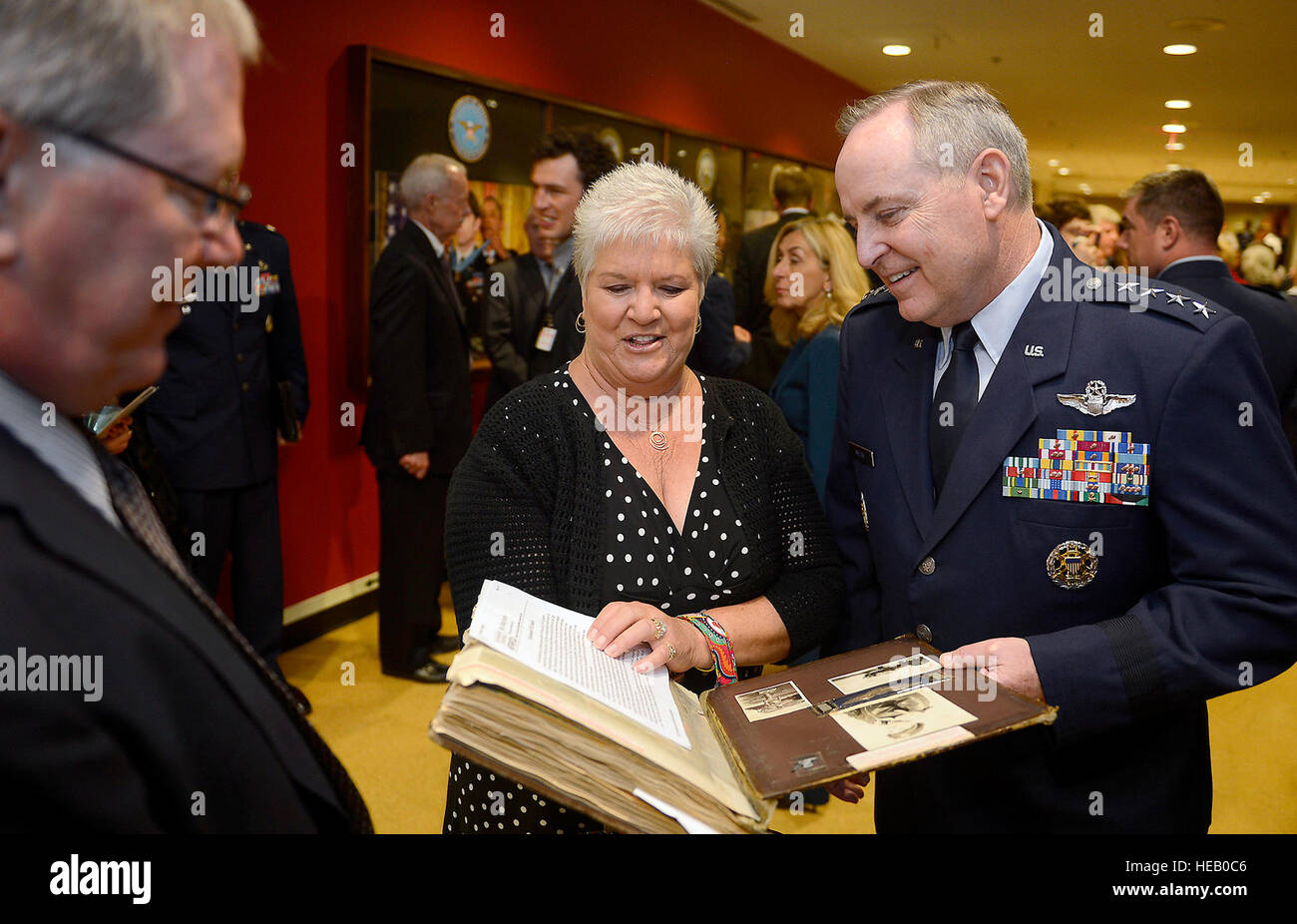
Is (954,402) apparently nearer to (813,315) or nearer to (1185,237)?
(813,315)

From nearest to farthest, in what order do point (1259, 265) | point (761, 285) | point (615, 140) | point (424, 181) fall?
point (424, 181), point (761, 285), point (615, 140), point (1259, 265)

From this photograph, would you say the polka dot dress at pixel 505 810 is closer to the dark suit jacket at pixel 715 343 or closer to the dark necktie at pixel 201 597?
the dark necktie at pixel 201 597

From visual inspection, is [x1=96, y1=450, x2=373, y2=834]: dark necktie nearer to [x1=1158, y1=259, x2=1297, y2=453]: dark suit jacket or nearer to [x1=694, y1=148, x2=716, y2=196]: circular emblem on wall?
[x1=1158, y1=259, x2=1297, y2=453]: dark suit jacket

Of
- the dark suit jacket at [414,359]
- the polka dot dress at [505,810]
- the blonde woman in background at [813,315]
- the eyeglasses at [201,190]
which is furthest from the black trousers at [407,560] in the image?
the eyeglasses at [201,190]

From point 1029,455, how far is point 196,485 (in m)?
2.96

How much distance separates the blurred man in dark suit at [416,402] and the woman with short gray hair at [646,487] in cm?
233

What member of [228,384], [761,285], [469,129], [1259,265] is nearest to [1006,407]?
[228,384]

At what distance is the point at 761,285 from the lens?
4.97m

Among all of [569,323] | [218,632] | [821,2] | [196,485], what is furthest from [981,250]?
[821,2]

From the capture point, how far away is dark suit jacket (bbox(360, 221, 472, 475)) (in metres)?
3.86

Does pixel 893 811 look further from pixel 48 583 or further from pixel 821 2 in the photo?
pixel 821 2

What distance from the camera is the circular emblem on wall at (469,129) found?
194 inches

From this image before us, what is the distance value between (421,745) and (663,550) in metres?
2.29

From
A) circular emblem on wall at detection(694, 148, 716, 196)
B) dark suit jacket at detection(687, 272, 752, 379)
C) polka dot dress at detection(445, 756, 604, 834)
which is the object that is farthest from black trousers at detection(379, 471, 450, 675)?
circular emblem on wall at detection(694, 148, 716, 196)
